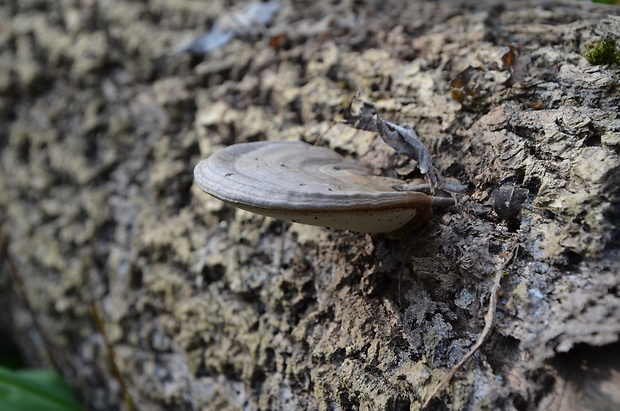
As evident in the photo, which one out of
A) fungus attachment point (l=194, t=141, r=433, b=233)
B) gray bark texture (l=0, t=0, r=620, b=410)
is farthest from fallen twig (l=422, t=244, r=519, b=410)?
fungus attachment point (l=194, t=141, r=433, b=233)

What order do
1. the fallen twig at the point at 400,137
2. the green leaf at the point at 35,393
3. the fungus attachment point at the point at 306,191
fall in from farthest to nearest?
the green leaf at the point at 35,393 → the fallen twig at the point at 400,137 → the fungus attachment point at the point at 306,191

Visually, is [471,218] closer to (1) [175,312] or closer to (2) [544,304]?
(2) [544,304]

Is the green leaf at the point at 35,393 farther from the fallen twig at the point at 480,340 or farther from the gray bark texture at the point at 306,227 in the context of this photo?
the fallen twig at the point at 480,340

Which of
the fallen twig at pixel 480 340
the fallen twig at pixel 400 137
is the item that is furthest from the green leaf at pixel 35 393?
the fallen twig at pixel 400 137

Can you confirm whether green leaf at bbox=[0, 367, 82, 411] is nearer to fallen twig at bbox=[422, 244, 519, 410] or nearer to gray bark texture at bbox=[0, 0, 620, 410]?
gray bark texture at bbox=[0, 0, 620, 410]

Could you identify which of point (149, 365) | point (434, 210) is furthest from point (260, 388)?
point (434, 210)

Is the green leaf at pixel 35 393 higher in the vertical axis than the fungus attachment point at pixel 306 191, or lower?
lower

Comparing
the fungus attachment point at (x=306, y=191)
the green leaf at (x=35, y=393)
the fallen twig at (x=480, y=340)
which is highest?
the fungus attachment point at (x=306, y=191)
